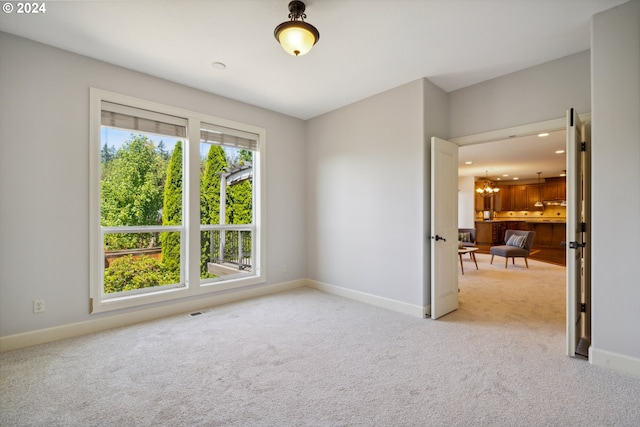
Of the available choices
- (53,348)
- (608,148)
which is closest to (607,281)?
(608,148)

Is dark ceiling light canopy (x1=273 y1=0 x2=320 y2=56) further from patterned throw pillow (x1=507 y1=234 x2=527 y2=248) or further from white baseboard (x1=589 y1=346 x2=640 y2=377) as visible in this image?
patterned throw pillow (x1=507 y1=234 x2=527 y2=248)

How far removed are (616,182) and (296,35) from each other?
108 inches

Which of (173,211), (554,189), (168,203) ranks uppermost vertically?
(554,189)

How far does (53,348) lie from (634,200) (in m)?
4.95

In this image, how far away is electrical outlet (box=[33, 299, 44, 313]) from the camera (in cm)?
275

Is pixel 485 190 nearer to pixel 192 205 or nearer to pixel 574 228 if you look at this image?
pixel 574 228

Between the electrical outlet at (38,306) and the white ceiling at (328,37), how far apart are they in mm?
2439

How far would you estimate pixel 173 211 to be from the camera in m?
3.87

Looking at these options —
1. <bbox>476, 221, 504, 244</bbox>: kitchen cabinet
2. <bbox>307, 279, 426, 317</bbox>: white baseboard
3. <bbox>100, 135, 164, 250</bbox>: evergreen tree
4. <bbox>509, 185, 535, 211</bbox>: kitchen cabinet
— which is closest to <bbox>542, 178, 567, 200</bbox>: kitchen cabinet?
<bbox>509, 185, 535, 211</bbox>: kitchen cabinet

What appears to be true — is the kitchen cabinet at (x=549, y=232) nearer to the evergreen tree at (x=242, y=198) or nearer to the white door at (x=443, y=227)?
the white door at (x=443, y=227)

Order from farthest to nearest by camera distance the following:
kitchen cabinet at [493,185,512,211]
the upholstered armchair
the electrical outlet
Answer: kitchen cabinet at [493,185,512,211] < the upholstered armchair < the electrical outlet

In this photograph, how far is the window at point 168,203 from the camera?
3.26m

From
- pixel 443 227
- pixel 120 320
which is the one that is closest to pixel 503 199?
pixel 443 227

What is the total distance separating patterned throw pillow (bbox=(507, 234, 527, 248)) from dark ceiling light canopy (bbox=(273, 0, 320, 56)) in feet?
22.2
